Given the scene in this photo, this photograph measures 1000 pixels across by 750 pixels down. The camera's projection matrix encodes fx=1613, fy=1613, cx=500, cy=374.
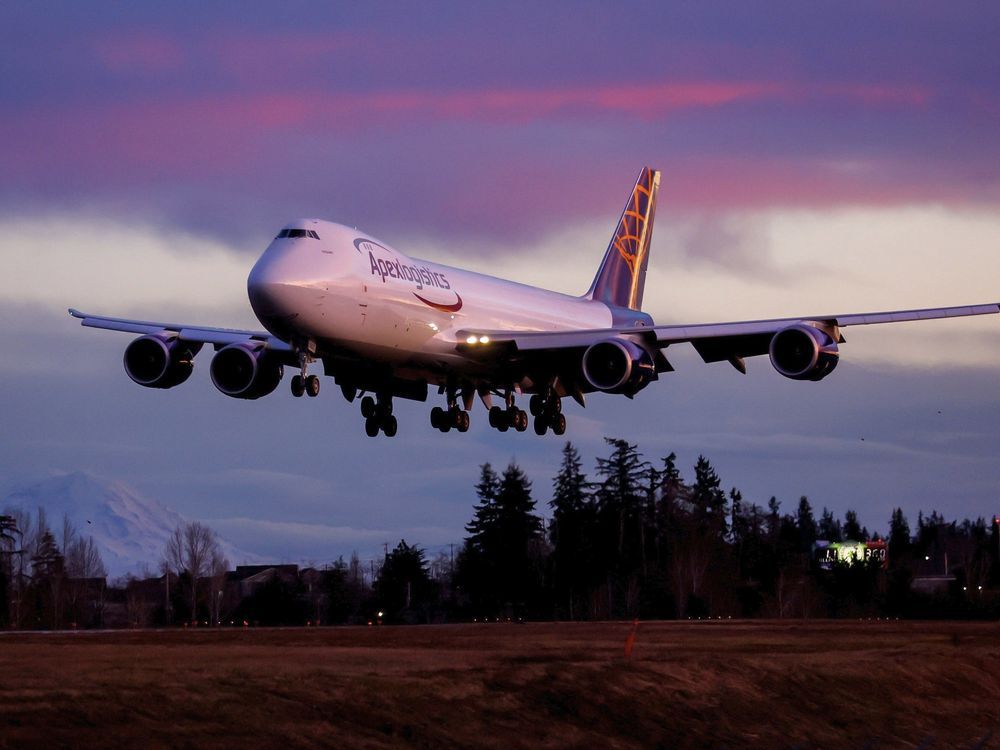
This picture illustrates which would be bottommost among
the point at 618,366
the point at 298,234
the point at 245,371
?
the point at 618,366

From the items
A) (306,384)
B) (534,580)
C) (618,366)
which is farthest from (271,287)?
(534,580)

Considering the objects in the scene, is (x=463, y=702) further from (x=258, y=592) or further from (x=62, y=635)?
(x=258, y=592)

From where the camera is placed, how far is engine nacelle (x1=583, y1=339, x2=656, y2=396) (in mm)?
51969

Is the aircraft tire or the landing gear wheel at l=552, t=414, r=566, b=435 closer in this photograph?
the aircraft tire

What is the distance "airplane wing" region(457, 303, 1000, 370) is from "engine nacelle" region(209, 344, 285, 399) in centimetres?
691

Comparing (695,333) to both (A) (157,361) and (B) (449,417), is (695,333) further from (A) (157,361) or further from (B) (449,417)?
(A) (157,361)

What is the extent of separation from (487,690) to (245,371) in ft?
67.1

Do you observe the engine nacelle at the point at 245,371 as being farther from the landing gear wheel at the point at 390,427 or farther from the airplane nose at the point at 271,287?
the airplane nose at the point at 271,287

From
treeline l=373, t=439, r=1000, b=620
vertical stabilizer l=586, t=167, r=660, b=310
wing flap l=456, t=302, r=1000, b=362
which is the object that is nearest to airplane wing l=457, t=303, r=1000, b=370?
wing flap l=456, t=302, r=1000, b=362

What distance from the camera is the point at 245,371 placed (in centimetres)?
5400

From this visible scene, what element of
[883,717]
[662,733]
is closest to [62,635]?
[662,733]

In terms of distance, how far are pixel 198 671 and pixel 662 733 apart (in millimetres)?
11269

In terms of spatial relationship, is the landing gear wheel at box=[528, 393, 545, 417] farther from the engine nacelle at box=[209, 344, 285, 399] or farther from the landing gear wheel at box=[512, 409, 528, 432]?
Answer: the engine nacelle at box=[209, 344, 285, 399]

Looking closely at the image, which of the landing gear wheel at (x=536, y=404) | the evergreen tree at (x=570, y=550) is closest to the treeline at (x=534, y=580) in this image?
the evergreen tree at (x=570, y=550)
